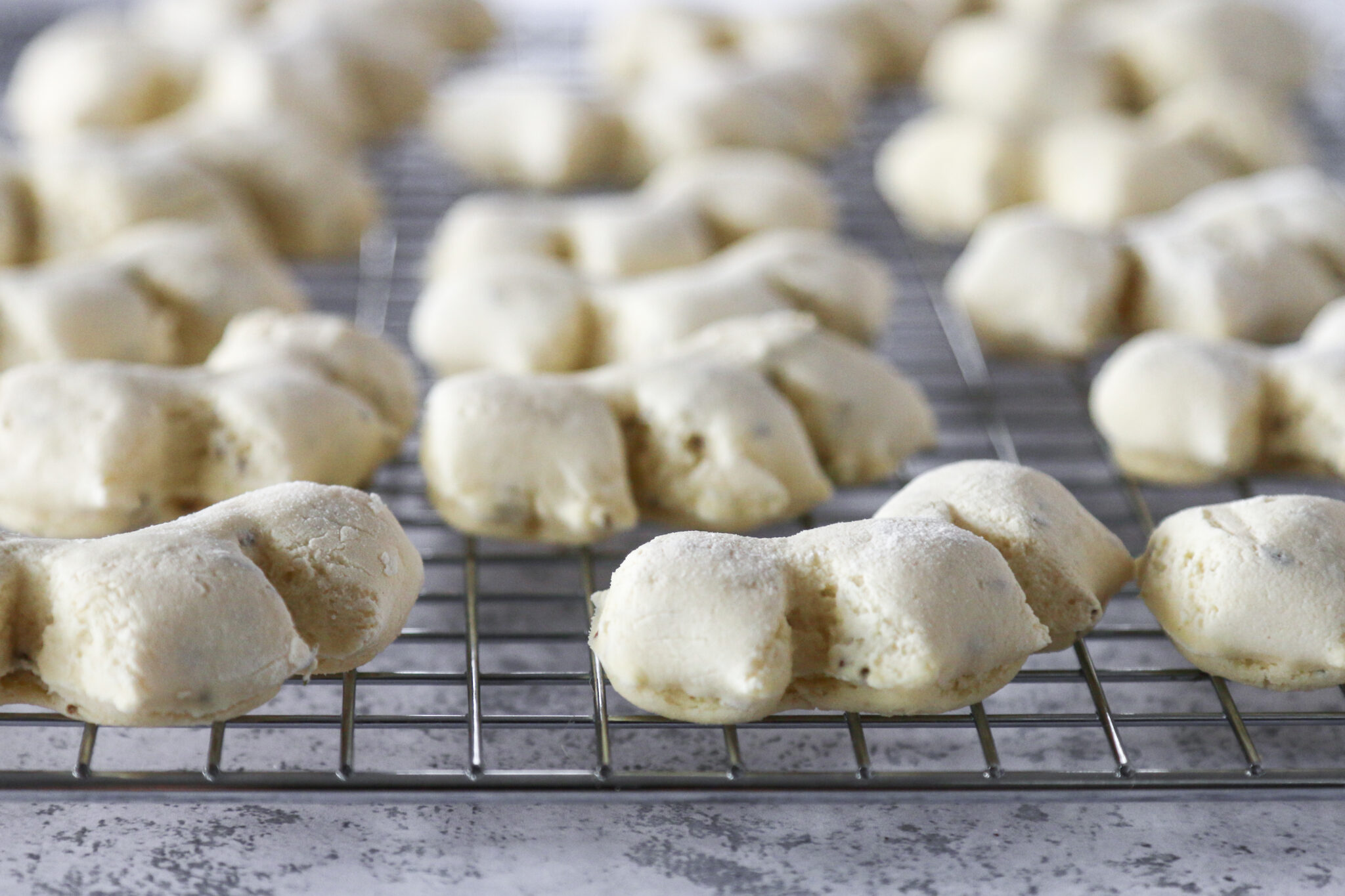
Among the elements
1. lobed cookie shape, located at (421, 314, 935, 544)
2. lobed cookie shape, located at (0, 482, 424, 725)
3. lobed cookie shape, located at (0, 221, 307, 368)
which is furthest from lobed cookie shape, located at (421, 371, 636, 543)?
lobed cookie shape, located at (0, 221, 307, 368)

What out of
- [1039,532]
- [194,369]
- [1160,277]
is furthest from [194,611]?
[1160,277]

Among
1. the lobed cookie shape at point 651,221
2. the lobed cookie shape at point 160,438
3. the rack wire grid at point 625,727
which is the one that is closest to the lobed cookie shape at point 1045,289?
the rack wire grid at point 625,727

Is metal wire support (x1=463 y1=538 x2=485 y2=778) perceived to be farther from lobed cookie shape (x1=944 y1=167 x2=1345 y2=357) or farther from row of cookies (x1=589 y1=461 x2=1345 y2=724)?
lobed cookie shape (x1=944 y1=167 x2=1345 y2=357)

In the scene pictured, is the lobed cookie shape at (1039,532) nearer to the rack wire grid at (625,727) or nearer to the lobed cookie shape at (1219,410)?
the rack wire grid at (625,727)

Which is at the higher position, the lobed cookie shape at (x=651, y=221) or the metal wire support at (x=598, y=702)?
the metal wire support at (x=598, y=702)

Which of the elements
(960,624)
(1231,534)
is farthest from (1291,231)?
(960,624)

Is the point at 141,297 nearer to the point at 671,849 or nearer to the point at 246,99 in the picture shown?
the point at 246,99

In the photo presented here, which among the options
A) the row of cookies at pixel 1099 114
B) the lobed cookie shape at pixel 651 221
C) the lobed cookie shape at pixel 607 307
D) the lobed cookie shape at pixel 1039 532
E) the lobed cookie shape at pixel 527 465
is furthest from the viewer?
the row of cookies at pixel 1099 114
